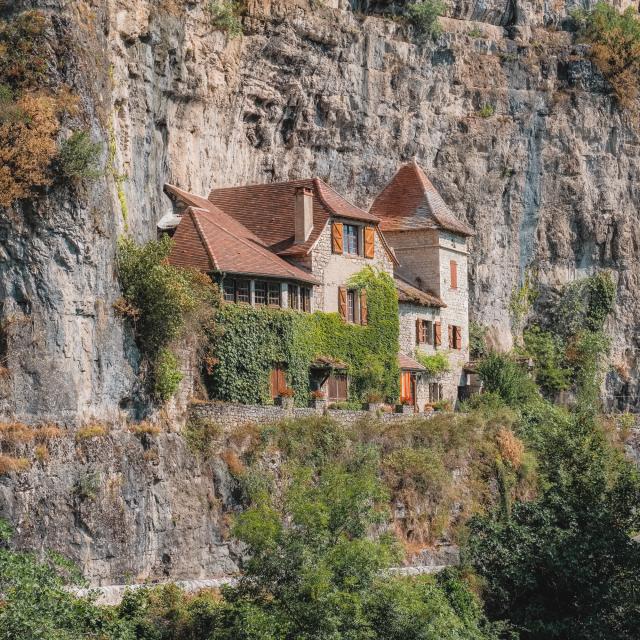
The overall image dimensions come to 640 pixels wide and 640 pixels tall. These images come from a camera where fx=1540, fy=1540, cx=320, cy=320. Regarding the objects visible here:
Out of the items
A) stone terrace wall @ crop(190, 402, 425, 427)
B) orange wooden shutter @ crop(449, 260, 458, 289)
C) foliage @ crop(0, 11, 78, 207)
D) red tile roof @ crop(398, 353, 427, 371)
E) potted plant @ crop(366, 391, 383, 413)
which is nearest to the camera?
foliage @ crop(0, 11, 78, 207)

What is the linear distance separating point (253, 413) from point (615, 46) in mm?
35179

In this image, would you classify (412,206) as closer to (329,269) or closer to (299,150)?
(299,150)

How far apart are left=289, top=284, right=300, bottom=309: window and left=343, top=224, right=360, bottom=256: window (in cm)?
386

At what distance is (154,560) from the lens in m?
42.2

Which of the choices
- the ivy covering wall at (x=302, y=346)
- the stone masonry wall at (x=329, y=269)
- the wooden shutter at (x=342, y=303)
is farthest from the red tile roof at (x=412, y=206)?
the wooden shutter at (x=342, y=303)

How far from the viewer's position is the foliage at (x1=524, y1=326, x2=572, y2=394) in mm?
69312

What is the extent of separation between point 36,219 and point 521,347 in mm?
33829

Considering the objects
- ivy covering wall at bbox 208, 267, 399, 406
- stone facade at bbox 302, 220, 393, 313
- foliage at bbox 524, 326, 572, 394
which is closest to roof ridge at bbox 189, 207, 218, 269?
ivy covering wall at bbox 208, 267, 399, 406

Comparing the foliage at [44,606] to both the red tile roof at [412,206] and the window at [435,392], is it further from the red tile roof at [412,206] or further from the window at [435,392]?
the red tile roof at [412,206]

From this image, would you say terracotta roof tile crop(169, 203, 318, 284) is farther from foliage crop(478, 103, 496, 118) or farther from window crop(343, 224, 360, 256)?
foliage crop(478, 103, 496, 118)

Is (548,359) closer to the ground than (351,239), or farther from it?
closer to the ground

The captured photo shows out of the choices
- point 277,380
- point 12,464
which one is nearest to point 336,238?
point 277,380

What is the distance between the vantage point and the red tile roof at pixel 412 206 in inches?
2504

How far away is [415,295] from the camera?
201 feet
